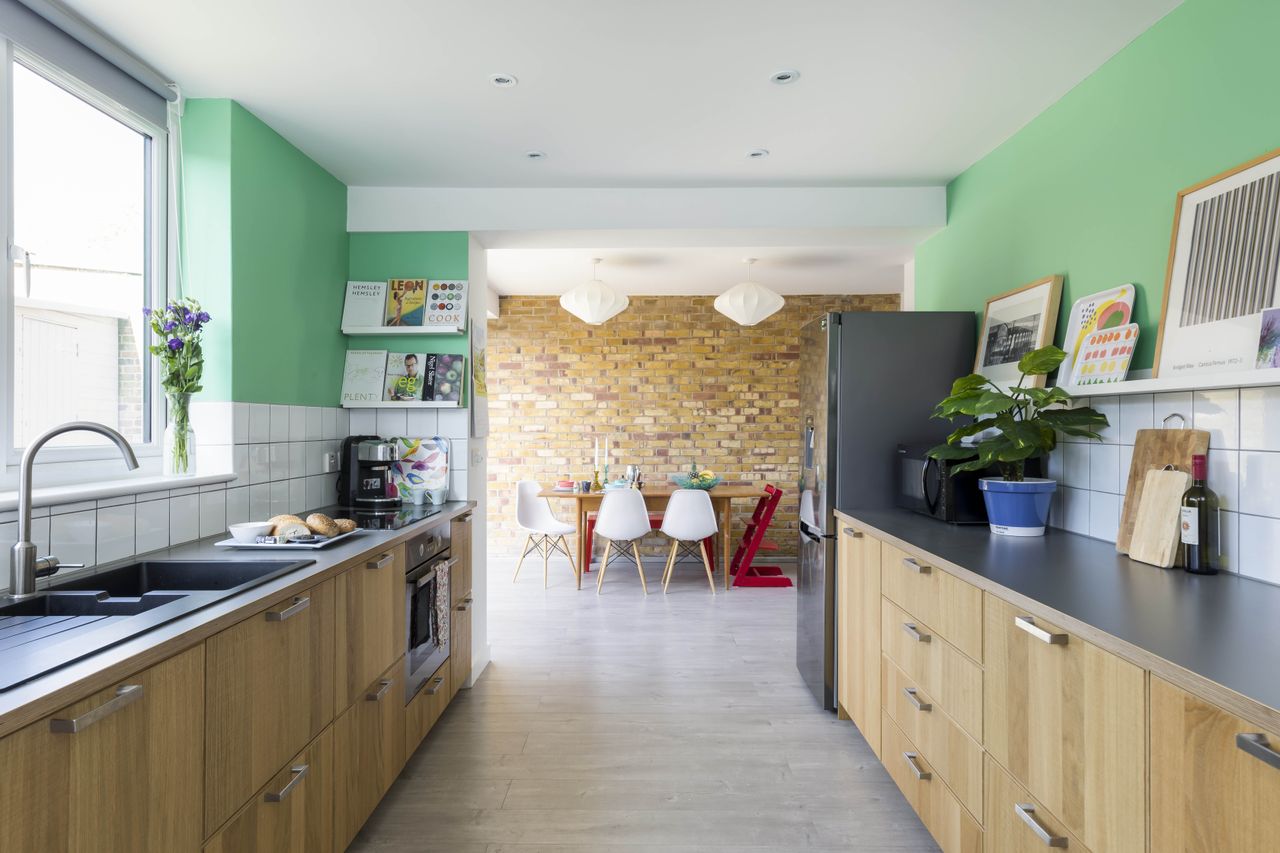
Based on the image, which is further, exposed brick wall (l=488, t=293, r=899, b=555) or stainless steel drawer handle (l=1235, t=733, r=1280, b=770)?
exposed brick wall (l=488, t=293, r=899, b=555)

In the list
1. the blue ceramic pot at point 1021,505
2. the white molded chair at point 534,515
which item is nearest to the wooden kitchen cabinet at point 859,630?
the blue ceramic pot at point 1021,505

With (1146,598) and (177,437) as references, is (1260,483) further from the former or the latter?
(177,437)

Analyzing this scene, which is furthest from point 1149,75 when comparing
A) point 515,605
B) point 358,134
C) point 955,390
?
point 515,605

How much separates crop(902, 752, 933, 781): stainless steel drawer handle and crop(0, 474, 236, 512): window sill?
2358 mm

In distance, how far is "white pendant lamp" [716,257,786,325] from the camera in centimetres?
470

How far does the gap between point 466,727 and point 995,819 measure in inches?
78.6

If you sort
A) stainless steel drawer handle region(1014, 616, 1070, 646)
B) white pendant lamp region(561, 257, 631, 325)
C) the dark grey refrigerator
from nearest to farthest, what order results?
stainless steel drawer handle region(1014, 616, 1070, 646) < the dark grey refrigerator < white pendant lamp region(561, 257, 631, 325)

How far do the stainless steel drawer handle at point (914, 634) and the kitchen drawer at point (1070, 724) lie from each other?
34cm

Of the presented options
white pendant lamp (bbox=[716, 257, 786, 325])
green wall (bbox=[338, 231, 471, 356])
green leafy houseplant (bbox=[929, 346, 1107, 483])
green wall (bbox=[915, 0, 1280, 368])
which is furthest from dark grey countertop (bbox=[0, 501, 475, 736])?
white pendant lamp (bbox=[716, 257, 786, 325])

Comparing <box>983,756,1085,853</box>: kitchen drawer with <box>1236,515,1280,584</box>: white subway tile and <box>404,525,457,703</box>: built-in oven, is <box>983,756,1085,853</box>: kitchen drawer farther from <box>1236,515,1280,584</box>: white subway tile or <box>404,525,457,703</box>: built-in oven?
<box>404,525,457,703</box>: built-in oven

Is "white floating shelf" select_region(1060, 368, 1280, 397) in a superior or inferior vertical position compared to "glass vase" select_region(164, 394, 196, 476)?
superior

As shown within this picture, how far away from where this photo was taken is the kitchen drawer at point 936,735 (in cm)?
161

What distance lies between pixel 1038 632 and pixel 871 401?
1.69 m

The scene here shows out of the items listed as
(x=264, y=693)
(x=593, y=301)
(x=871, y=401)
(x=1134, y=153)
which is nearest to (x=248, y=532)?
→ (x=264, y=693)
